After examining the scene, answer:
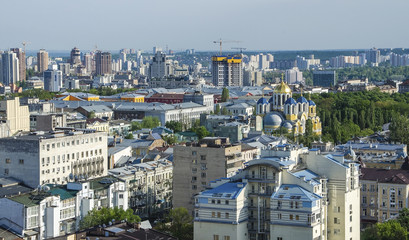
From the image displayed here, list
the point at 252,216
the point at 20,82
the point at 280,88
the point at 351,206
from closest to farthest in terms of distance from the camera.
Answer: the point at 252,216
the point at 351,206
the point at 280,88
the point at 20,82

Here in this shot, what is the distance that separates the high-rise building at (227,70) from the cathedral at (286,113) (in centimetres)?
7402

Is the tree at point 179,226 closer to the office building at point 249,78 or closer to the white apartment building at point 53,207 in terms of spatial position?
the white apartment building at point 53,207

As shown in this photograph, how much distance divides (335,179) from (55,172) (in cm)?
1659

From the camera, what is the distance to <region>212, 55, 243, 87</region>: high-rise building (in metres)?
151

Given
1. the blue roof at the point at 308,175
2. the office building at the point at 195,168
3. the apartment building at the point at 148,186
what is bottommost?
the apartment building at the point at 148,186

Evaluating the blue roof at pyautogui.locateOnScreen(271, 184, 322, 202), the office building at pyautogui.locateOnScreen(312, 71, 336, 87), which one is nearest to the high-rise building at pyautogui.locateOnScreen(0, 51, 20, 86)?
the office building at pyautogui.locateOnScreen(312, 71, 336, 87)

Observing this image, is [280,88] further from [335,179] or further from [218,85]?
[218,85]

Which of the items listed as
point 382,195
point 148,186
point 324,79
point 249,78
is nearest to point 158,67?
point 249,78

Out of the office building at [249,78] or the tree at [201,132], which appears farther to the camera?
the office building at [249,78]

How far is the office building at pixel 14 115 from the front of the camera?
59.9 meters

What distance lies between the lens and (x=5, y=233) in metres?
34.5

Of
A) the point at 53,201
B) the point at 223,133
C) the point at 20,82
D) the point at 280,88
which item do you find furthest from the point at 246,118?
the point at 20,82

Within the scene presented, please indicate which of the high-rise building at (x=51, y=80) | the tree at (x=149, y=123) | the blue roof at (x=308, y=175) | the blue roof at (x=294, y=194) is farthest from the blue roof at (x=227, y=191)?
the high-rise building at (x=51, y=80)

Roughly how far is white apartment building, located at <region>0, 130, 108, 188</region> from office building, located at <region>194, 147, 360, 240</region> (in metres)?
13.0
